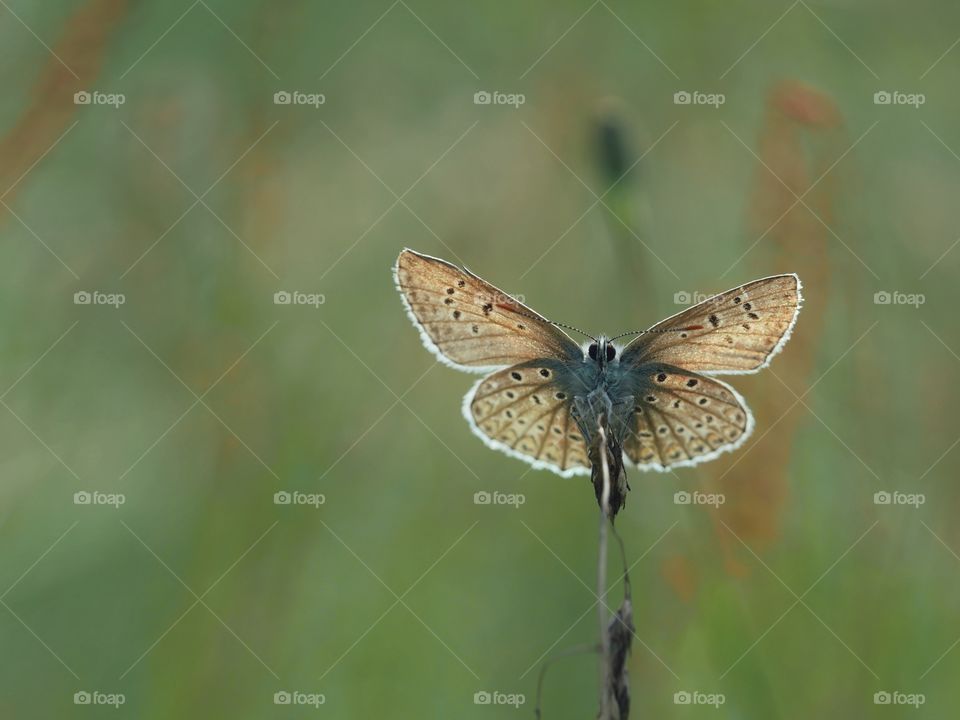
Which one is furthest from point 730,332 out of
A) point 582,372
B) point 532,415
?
point 532,415

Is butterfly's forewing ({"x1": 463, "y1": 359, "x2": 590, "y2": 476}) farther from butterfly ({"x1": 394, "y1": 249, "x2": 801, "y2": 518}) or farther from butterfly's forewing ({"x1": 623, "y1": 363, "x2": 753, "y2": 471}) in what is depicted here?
butterfly's forewing ({"x1": 623, "y1": 363, "x2": 753, "y2": 471})

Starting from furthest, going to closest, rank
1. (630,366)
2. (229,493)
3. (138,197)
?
1. (138,197)
2. (229,493)
3. (630,366)

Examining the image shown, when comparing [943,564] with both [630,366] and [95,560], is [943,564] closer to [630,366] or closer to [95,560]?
[630,366]

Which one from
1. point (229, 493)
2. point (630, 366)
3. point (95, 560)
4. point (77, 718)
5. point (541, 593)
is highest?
point (630, 366)

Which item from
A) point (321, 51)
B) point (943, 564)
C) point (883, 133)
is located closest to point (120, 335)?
point (321, 51)

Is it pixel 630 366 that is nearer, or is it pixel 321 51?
pixel 630 366

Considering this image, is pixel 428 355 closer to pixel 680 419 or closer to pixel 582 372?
pixel 582 372
